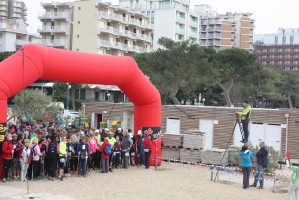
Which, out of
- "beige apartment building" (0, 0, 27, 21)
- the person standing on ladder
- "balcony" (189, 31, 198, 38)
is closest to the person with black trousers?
the person standing on ladder

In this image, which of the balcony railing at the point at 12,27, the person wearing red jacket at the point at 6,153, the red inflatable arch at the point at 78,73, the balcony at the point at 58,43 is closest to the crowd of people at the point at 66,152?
the person wearing red jacket at the point at 6,153

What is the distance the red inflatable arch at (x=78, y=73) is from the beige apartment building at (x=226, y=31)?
3896 inches

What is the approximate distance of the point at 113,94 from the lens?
230ft

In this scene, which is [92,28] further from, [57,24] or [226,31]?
[226,31]

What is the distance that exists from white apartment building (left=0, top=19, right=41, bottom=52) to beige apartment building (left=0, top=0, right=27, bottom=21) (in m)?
40.5

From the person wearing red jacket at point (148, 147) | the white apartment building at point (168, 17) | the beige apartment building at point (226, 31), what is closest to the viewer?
the person wearing red jacket at point (148, 147)

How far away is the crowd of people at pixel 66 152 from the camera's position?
47.3ft

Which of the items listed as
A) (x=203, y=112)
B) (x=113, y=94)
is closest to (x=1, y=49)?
(x=113, y=94)

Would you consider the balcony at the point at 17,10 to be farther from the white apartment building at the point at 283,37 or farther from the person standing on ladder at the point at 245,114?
the person standing on ladder at the point at 245,114

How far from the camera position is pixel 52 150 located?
1495 centimetres

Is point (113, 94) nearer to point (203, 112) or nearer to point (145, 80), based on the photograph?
point (203, 112)

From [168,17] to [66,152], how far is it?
78291 mm

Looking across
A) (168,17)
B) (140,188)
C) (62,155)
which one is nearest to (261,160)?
(140,188)

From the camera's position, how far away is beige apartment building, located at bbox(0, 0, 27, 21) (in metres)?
116
